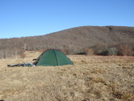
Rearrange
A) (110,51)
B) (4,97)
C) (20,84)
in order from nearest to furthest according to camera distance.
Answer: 1. (4,97)
2. (20,84)
3. (110,51)

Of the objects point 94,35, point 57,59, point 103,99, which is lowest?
point 103,99

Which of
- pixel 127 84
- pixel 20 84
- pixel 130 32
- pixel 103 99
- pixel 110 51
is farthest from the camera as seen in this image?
pixel 130 32

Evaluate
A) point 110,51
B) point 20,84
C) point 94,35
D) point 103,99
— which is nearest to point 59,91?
point 103,99

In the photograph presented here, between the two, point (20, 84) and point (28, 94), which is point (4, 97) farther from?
point (20, 84)

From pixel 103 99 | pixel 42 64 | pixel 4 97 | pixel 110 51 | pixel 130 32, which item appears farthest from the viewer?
pixel 130 32

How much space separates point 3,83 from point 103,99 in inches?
173

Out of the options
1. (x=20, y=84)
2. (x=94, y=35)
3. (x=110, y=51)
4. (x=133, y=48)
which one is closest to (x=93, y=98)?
(x=20, y=84)

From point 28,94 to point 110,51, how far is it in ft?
75.5

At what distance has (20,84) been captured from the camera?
6414 mm

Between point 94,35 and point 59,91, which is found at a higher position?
point 94,35

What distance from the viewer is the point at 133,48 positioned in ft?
90.6

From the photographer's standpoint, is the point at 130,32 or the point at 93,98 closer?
the point at 93,98

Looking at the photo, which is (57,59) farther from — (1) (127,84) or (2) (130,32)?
(2) (130,32)

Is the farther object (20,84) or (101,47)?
(101,47)
